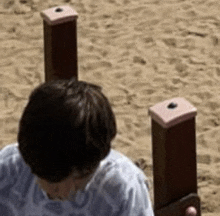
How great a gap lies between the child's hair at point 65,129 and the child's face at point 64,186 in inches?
1.4

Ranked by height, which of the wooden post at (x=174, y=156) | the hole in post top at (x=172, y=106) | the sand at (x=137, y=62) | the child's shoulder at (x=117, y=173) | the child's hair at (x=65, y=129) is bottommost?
the sand at (x=137, y=62)

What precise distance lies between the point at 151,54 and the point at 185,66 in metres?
0.30

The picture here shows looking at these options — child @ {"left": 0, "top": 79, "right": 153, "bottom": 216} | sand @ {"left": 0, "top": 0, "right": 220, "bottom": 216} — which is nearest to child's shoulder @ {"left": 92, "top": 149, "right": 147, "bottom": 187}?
child @ {"left": 0, "top": 79, "right": 153, "bottom": 216}

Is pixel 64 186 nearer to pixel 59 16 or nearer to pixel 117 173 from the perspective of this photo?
pixel 117 173

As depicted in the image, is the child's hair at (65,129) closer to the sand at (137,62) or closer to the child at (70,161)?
the child at (70,161)

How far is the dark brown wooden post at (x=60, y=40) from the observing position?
286 centimetres

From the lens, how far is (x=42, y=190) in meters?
1.58

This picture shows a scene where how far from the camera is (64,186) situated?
4.79 feet

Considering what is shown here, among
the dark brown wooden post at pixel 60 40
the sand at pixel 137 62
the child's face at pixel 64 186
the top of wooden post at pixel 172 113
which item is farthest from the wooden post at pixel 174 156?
the sand at pixel 137 62

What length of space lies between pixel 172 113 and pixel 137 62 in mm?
2538

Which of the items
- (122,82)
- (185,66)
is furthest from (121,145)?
(185,66)

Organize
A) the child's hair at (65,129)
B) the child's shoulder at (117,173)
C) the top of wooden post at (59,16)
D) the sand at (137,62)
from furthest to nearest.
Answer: the sand at (137,62) < the top of wooden post at (59,16) < the child's shoulder at (117,173) < the child's hair at (65,129)

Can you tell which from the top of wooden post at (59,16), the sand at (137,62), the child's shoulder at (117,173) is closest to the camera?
the child's shoulder at (117,173)

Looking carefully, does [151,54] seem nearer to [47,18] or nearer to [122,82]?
[122,82]
